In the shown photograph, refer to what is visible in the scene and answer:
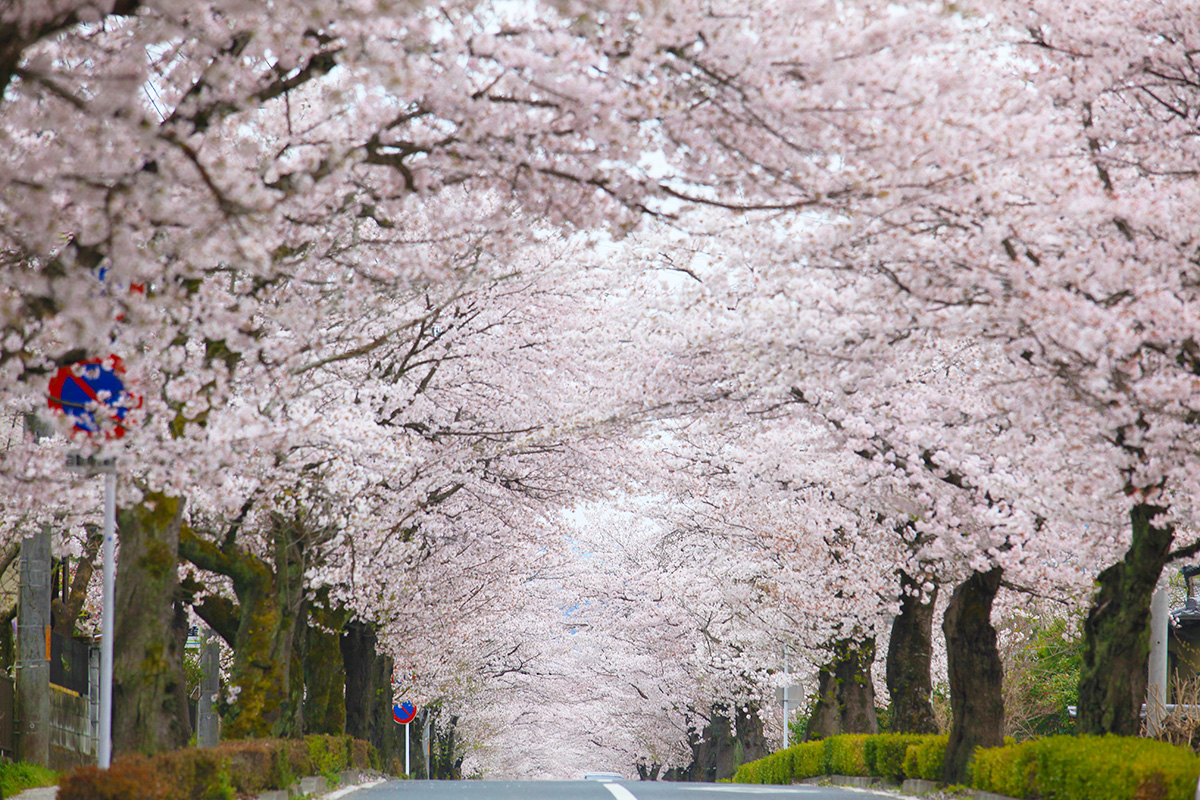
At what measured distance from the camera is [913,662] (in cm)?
2192

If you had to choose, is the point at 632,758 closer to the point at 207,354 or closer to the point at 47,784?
the point at 47,784

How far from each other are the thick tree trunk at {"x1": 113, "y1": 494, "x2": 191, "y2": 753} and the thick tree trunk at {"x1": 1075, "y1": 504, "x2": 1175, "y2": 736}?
31.3 ft

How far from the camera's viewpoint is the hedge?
9016 millimetres

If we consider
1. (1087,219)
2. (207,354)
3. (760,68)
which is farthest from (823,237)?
(207,354)

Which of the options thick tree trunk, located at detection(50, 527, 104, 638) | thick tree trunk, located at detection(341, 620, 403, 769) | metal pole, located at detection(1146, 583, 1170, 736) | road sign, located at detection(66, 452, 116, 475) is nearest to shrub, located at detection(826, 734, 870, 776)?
metal pole, located at detection(1146, 583, 1170, 736)

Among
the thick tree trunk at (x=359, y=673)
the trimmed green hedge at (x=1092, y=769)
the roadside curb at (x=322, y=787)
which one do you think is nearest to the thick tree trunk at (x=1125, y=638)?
A: the trimmed green hedge at (x=1092, y=769)

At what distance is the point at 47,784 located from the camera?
20031 mm

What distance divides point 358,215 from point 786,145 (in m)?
3.27

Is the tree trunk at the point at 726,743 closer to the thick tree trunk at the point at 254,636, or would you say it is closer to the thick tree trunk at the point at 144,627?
the thick tree trunk at the point at 254,636

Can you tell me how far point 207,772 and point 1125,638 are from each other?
9285 millimetres

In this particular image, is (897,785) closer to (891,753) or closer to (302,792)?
(891,753)

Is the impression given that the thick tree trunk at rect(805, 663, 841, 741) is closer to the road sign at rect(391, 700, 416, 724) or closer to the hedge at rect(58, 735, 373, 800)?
the hedge at rect(58, 735, 373, 800)

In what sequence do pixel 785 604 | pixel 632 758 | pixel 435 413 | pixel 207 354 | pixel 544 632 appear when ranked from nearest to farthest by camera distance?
pixel 207 354
pixel 435 413
pixel 785 604
pixel 544 632
pixel 632 758

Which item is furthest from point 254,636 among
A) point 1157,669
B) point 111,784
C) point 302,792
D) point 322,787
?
point 1157,669
